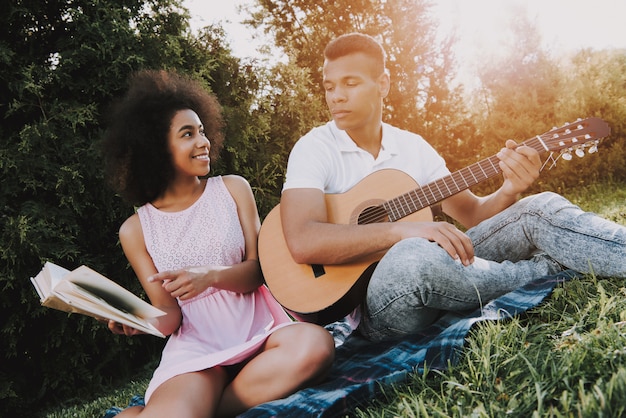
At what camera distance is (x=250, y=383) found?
1.99 metres

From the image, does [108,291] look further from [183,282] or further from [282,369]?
[282,369]

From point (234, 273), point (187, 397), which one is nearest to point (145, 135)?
point (234, 273)

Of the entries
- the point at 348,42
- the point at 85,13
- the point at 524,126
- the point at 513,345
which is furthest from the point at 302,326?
the point at 524,126

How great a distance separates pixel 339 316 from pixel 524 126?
843 centimetres

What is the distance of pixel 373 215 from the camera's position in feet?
8.59

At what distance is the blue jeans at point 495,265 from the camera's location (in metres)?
2.12

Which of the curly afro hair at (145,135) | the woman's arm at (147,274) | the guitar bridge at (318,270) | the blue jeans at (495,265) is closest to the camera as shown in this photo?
the blue jeans at (495,265)

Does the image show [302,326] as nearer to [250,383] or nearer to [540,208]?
[250,383]

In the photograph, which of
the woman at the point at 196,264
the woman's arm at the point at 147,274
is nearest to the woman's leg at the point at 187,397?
the woman at the point at 196,264

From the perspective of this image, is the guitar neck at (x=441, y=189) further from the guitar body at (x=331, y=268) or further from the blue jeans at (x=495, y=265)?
the blue jeans at (x=495, y=265)

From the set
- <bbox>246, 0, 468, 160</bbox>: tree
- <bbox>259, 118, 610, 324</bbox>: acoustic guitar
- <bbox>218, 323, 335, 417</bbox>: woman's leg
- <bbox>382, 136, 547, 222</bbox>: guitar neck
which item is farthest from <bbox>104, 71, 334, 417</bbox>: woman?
Result: <bbox>246, 0, 468, 160</bbox>: tree

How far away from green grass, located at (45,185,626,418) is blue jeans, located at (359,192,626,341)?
0.17 m

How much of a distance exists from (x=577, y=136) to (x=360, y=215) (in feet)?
3.66

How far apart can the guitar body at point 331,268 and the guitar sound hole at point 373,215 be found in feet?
0.03
